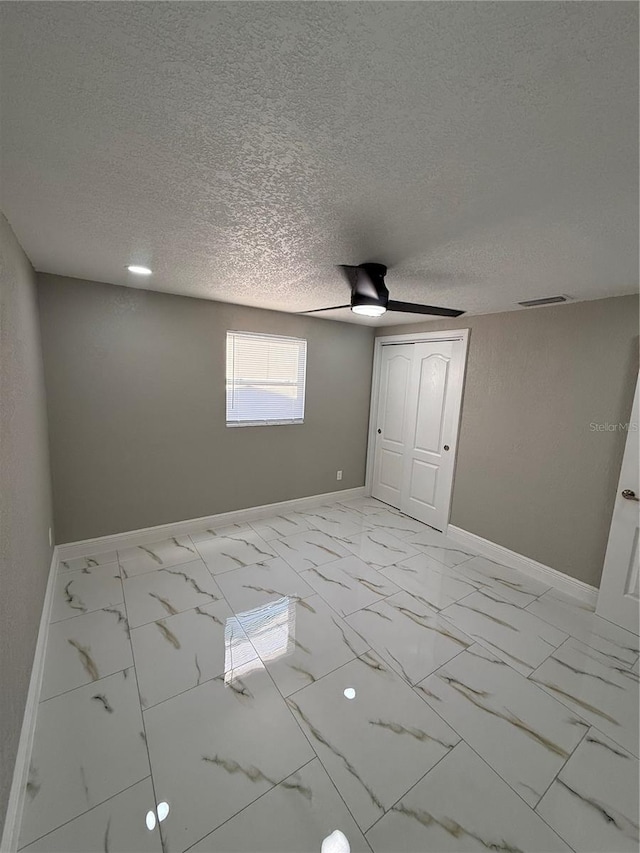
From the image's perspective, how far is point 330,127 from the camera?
0.92m

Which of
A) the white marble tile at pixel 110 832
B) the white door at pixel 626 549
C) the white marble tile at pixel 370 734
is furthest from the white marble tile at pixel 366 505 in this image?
the white marble tile at pixel 110 832

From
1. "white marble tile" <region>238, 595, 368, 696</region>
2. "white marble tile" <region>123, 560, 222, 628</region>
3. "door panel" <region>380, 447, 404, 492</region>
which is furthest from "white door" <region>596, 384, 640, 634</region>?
"white marble tile" <region>123, 560, 222, 628</region>

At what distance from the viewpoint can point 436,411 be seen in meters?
3.81

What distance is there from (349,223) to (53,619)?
2905mm

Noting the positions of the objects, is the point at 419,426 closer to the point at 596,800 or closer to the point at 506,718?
the point at 506,718

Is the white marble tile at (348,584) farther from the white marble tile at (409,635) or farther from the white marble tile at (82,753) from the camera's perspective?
the white marble tile at (82,753)

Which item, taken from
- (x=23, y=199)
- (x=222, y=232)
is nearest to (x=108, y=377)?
(x=23, y=199)

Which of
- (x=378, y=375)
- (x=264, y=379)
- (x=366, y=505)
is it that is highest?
(x=378, y=375)

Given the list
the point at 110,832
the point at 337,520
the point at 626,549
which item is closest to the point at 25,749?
the point at 110,832

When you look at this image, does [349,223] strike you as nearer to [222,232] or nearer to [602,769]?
[222,232]

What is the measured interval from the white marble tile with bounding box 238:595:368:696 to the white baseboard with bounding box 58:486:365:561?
139 cm

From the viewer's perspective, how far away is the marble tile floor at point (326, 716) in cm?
131

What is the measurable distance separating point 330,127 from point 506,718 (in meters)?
2.55

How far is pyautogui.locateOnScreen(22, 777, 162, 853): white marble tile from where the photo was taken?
4.00 ft
